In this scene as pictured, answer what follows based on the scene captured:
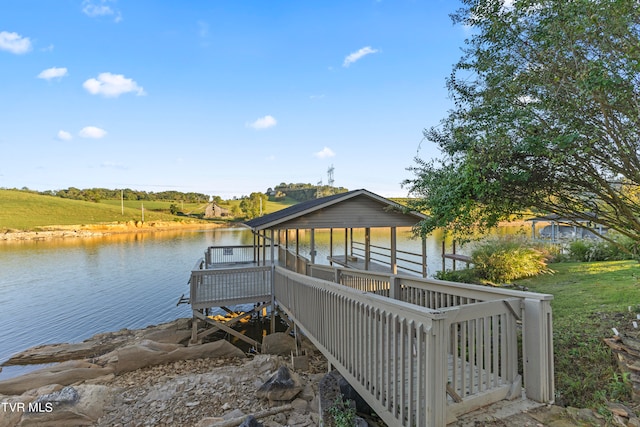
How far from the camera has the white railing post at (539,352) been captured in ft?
8.39

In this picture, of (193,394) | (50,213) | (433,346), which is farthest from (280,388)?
(50,213)

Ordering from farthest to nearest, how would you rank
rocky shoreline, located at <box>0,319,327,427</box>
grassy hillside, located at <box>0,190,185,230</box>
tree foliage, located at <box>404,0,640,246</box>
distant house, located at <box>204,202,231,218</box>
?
distant house, located at <box>204,202,231,218</box>
grassy hillside, located at <box>0,190,185,230</box>
rocky shoreline, located at <box>0,319,327,427</box>
tree foliage, located at <box>404,0,640,246</box>

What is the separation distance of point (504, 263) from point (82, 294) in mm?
18595

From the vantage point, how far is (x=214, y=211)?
67750 millimetres

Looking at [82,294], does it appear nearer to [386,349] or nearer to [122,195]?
[386,349]

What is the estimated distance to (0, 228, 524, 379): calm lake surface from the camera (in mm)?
10141

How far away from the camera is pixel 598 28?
11.0ft

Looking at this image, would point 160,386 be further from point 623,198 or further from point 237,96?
point 237,96

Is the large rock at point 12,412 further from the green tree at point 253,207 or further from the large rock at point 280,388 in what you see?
the green tree at point 253,207

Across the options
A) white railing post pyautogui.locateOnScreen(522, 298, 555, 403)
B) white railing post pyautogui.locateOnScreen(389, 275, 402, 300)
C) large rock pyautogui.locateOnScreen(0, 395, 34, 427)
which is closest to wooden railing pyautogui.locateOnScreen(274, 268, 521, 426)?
white railing post pyautogui.locateOnScreen(522, 298, 555, 403)

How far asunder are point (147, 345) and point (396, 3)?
39.7ft

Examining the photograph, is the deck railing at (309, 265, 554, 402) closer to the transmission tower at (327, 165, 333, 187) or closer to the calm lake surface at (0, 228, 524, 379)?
the calm lake surface at (0, 228, 524, 379)

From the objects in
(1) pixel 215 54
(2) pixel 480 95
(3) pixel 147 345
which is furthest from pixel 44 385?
(1) pixel 215 54

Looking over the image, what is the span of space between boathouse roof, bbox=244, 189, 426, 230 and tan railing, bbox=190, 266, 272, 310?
4.87 feet
